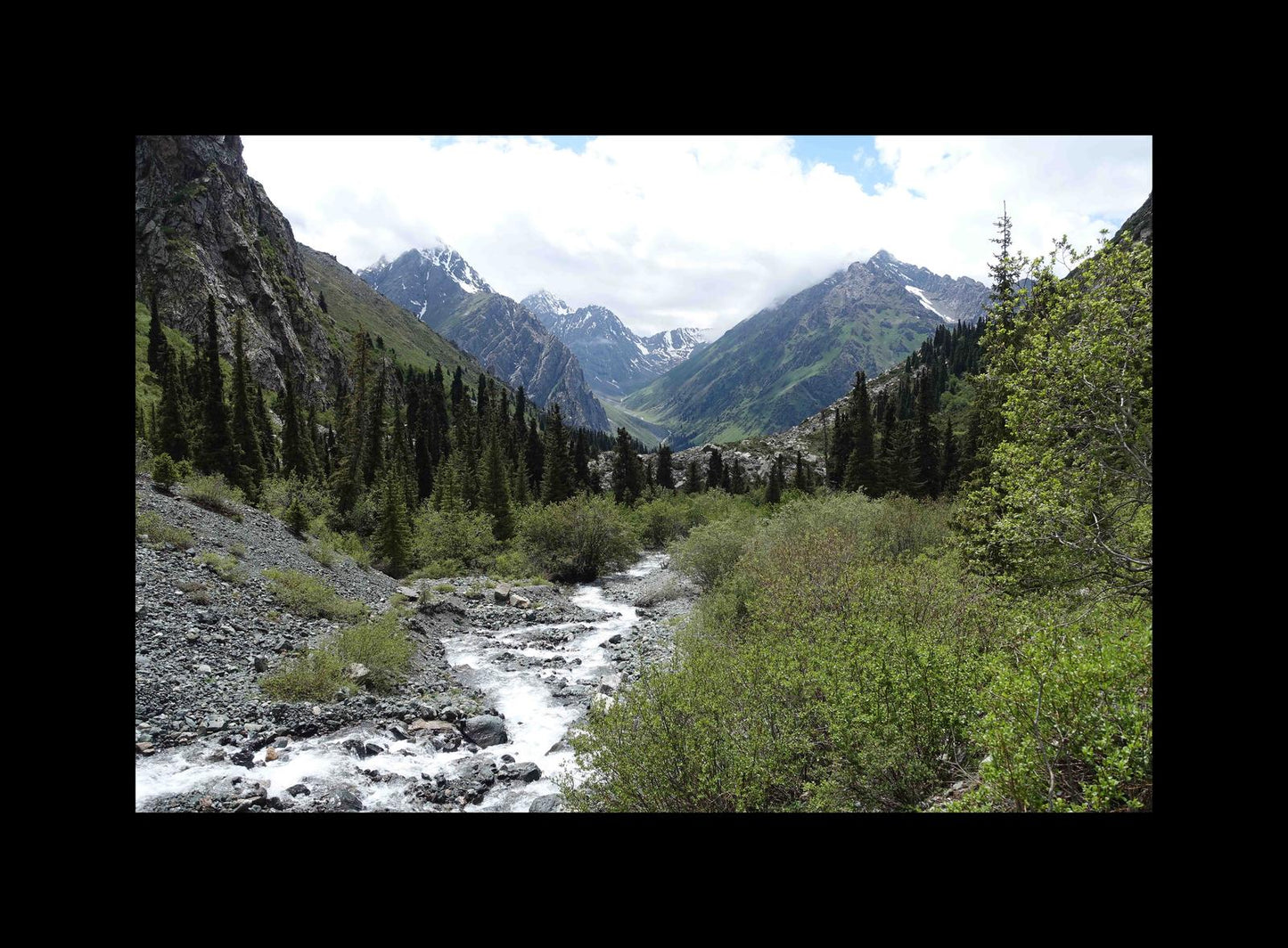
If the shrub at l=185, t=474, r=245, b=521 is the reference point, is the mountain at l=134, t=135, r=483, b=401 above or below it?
above

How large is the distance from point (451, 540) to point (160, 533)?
654 inches

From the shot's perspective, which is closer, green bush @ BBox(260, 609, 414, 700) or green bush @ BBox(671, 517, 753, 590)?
green bush @ BBox(260, 609, 414, 700)

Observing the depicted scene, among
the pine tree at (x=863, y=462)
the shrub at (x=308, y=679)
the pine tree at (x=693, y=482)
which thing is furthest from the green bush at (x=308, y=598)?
the pine tree at (x=693, y=482)

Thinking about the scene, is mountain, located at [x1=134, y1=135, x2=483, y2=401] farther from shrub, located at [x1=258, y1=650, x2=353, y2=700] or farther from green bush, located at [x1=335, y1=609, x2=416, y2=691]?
shrub, located at [x1=258, y1=650, x2=353, y2=700]

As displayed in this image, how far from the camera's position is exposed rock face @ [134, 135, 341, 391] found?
82.1 meters

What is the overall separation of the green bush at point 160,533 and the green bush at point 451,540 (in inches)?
516

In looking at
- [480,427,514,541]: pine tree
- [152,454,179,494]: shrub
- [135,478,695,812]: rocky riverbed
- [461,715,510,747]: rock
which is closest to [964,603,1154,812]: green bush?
[135,478,695,812]: rocky riverbed

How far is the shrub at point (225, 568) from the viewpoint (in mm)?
18312

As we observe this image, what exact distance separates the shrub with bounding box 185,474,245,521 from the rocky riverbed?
1700mm
